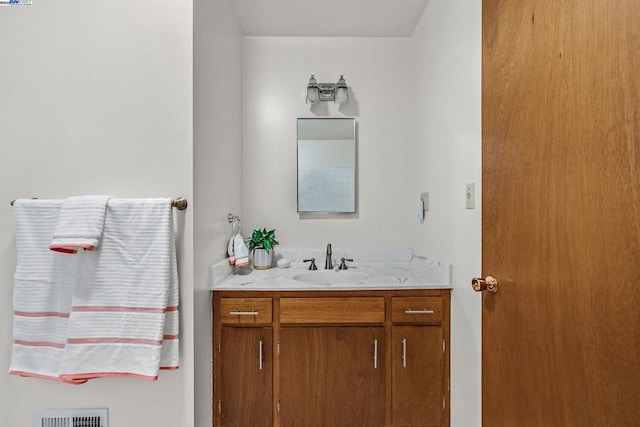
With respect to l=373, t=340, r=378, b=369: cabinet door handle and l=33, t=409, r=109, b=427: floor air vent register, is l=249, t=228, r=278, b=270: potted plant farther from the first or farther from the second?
l=33, t=409, r=109, b=427: floor air vent register

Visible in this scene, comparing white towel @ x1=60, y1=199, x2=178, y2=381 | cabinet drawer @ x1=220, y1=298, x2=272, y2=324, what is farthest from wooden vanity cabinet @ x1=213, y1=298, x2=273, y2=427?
white towel @ x1=60, y1=199, x2=178, y2=381

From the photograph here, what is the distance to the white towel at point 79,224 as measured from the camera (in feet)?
4.13

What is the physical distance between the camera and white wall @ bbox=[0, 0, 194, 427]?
1427mm

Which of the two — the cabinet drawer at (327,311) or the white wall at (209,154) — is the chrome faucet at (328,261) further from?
the white wall at (209,154)

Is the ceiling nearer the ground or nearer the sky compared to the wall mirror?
nearer the sky

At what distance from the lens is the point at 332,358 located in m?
1.71

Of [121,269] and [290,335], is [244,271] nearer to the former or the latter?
[290,335]

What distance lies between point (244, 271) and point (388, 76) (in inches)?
65.0

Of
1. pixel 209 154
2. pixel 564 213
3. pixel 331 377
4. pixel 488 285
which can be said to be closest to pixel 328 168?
pixel 209 154

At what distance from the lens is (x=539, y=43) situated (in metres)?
0.92

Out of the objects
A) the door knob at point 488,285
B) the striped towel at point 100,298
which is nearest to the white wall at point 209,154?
the striped towel at point 100,298

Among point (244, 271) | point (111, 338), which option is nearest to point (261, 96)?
point (244, 271)

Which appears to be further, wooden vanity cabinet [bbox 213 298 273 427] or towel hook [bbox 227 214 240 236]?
towel hook [bbox 227 214 240 236]

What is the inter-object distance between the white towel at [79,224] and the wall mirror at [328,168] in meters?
1.27
